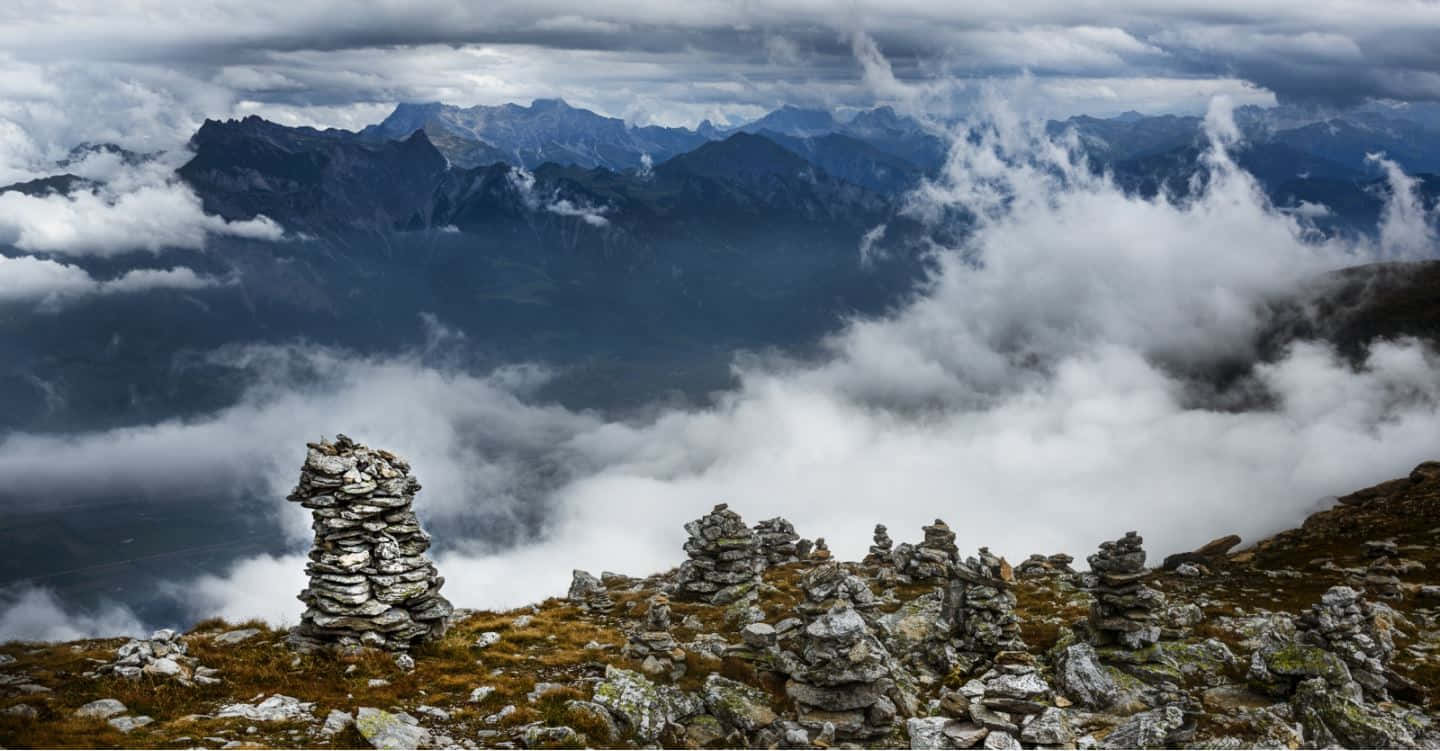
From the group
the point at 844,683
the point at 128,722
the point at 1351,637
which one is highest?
the point at 1351,637

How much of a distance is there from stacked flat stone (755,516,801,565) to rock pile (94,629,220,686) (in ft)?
156

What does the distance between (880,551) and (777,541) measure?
995 centimetres

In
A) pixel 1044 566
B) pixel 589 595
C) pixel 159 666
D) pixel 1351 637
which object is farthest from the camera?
pixel 1044 566

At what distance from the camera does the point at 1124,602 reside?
40688 mm

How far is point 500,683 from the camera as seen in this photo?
119ft

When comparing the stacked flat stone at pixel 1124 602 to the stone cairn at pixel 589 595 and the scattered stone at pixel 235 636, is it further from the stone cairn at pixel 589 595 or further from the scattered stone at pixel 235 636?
the scattered stone at pixel 235 636

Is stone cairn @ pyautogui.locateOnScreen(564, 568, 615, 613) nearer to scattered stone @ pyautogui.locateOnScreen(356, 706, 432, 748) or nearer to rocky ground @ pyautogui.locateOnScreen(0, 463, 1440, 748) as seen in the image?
rocky ground @ pyautogui.locateOnScreen(0, 463, 1440, 748)

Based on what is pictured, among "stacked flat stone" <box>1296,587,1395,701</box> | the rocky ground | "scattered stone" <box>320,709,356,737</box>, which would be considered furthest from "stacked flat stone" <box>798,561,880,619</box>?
"stacked flat stone" <box>1296,587,1395,701</box>

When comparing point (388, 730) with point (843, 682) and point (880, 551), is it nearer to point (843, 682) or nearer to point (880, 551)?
point (843, 682)

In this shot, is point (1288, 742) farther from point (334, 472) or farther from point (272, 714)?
point (334, 472)

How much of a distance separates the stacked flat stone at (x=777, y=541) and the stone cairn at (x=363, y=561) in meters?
38.1

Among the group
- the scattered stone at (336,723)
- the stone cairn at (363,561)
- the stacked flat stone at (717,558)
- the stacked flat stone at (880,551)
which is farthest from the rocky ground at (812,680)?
the stacked flat stone at (880,551)

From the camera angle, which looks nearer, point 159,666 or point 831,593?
point 159,666

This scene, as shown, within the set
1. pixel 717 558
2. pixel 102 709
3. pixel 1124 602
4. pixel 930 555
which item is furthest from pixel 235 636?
pixel 930 555
